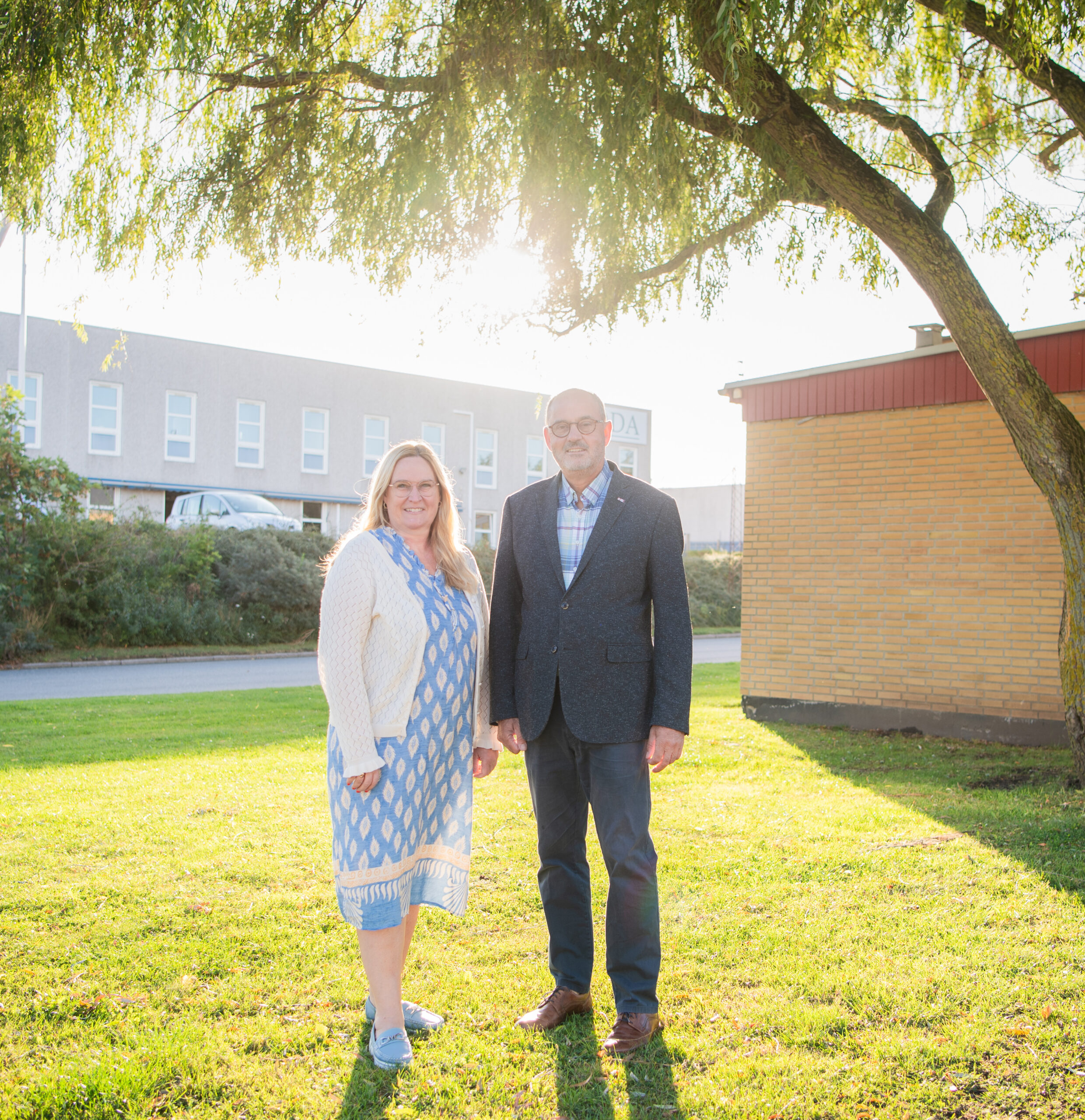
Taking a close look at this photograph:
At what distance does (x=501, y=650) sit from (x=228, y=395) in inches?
1229

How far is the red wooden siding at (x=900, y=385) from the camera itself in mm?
9000

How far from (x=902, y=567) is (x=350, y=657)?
810 centimetres

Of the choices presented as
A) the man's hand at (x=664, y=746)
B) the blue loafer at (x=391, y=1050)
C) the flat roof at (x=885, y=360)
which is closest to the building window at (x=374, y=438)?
the flat roof at (x=885, y=360)

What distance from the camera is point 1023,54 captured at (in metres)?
6.64

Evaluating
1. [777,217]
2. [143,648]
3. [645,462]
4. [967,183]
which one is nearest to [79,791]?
[777,217]

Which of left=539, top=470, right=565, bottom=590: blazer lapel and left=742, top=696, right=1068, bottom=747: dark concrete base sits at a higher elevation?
left=539, top=470, right=565, bottom=590: blazer lapel

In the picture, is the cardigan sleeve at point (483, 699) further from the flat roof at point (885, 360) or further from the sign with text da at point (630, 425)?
the sign with text da at point (630, 425)

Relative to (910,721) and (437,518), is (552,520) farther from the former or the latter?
(910,721)

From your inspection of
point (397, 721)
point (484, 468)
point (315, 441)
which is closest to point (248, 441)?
point (315, 441)

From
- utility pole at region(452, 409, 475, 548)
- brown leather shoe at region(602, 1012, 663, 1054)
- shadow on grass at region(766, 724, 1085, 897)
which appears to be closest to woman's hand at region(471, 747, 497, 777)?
brown leather shoe at region(602, 1012, 663, 1054)

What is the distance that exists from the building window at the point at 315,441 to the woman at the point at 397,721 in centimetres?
3192

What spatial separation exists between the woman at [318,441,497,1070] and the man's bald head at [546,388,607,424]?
1.57 feet

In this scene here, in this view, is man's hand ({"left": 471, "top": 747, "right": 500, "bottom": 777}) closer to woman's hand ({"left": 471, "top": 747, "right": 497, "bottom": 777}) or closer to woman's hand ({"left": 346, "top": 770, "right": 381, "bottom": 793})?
woman's hand ({"left": 471, "top": 747, "right": 497, "bottom": 777})

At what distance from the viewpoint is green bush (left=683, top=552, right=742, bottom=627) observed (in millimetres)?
30328
